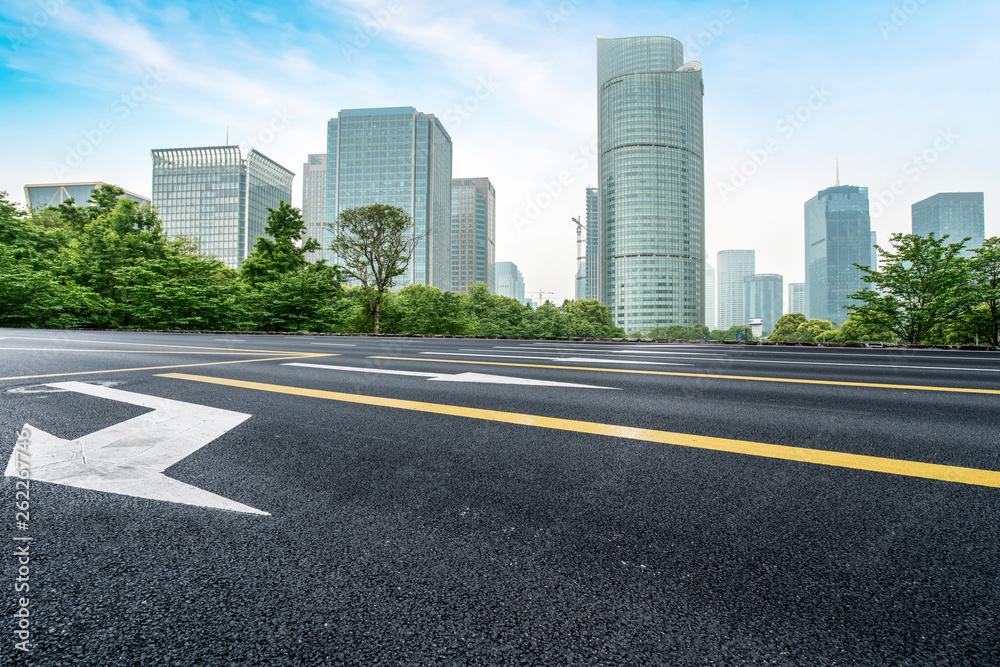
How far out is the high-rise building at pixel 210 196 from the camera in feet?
441

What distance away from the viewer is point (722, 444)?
2613mm

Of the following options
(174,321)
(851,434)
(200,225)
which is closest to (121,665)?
(851,434)

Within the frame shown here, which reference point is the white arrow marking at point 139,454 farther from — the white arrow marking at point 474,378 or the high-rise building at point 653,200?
the high-rise building at point 653,200

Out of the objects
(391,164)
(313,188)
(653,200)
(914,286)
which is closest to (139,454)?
(914,286)

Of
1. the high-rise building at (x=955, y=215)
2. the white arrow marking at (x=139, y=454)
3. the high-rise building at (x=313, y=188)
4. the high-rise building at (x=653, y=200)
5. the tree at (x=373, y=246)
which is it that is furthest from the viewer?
the high-rise building at (x=955, y=215)

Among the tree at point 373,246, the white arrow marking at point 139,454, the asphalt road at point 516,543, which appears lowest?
the asphalt road at point 516,543

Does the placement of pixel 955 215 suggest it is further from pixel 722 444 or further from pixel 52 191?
pixel 52 191

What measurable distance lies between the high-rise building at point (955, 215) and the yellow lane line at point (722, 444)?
230 meters

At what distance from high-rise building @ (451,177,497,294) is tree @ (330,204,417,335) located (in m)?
128

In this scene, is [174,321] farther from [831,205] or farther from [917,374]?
[831,205]

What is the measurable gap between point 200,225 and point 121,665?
166m

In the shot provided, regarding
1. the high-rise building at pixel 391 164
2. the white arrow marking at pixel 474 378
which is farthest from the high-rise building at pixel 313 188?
the white arrow marking at pixel 474 378

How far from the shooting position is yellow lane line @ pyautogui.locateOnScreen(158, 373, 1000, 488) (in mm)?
2119

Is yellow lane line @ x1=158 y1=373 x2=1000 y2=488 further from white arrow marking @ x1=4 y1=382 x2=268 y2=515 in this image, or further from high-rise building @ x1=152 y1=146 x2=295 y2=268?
high-rise building @ x1=152 y1=146 x2=295 y2=268
